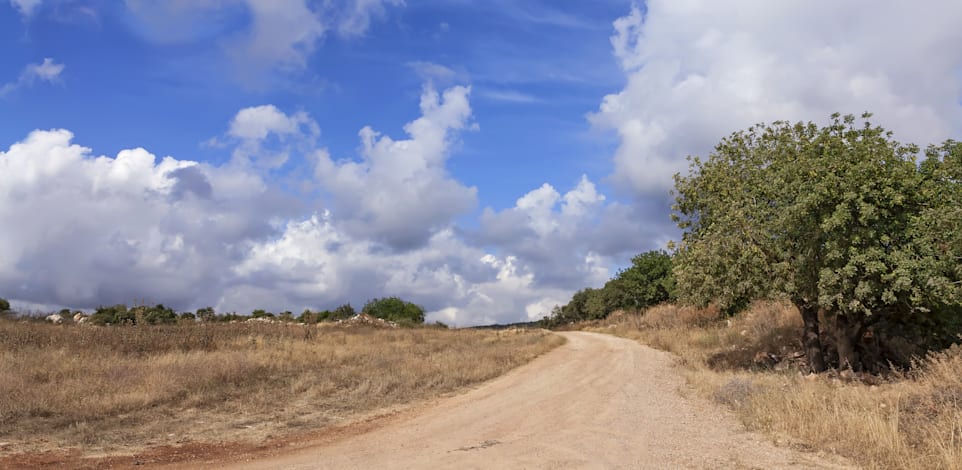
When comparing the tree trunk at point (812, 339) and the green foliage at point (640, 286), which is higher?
the green foliage at point (640, 286)

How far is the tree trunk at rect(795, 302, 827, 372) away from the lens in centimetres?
1907

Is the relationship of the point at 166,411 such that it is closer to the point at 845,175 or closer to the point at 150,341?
the point at 150,341

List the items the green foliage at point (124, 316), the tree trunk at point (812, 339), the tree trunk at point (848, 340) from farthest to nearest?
the green foliage at point (124, 316) → the tree trunk at point (812, 339) → the tree trunk at point (848, 340)

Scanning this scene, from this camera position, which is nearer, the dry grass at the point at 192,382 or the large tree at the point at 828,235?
the dry grass at the point at 192,382

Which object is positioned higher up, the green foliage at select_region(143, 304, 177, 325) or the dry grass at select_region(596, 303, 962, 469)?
the green foliage at select_region(143, 304, 177, 325)

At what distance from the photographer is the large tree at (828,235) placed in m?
15.0

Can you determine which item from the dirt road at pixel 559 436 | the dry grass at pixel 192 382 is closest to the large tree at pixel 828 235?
the dirt road at pixel 559 436

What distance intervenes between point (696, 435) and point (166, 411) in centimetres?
1153

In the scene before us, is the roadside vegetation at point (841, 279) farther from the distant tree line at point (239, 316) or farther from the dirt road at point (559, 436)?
the distant tree line at point (239, 316)

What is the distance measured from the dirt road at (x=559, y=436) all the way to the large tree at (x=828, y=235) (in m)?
4.43

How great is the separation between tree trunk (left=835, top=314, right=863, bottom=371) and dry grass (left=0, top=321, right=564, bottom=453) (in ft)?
36.6

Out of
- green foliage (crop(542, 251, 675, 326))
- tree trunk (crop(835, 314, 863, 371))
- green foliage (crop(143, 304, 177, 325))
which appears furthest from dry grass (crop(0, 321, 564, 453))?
green foliage (crop(542, 251, 675, 326))

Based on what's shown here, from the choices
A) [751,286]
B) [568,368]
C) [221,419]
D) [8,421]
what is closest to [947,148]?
[751,286]

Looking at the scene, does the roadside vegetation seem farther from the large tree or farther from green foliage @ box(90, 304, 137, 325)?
green foliage @ box(90, 304, 137, 325)
